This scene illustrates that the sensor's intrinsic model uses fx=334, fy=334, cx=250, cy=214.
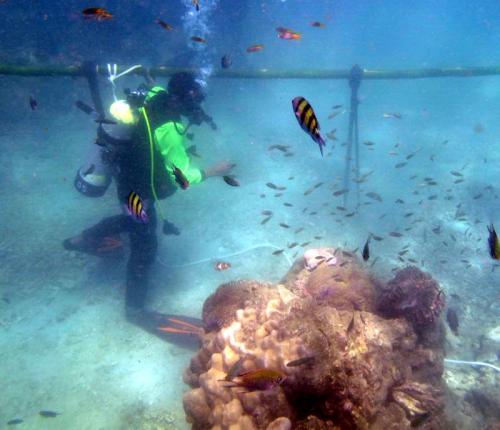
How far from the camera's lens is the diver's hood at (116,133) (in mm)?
5414

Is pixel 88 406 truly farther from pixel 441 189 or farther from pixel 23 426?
pixel 441 189

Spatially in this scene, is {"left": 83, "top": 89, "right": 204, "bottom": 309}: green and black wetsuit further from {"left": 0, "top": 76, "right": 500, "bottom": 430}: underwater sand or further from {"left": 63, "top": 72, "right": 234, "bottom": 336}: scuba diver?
{"left": 0, "top": 76, "right": 500, "bottom": 430}: underwater sand

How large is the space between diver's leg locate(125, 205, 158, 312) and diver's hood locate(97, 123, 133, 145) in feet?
6.05

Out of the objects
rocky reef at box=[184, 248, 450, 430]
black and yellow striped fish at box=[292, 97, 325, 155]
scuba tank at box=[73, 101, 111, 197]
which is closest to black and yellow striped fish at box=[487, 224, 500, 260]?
rocky reef at box=[184, 248, 450, 430]

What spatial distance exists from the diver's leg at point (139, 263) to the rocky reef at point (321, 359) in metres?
2.82

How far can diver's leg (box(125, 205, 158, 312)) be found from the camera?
23.0ft

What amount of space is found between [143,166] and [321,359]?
4.40 metres

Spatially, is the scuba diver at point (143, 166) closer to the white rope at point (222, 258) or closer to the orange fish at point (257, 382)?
the white rope at point (222, 258)

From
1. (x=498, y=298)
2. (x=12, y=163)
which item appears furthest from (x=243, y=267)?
(x=12, y=163)

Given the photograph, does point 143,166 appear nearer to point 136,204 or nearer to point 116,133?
point 116,133

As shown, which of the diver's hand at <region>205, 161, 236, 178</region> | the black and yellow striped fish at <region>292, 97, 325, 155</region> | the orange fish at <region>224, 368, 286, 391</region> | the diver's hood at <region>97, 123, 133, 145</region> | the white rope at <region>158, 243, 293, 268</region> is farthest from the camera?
the white rope at <region>158, 243, 293, 268</region>

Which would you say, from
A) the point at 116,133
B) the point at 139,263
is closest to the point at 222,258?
the point at 139,263

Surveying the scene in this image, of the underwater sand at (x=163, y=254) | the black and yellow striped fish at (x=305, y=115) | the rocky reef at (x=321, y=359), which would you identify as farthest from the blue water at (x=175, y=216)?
the black and yellow striped fish at (x=305, y=115)

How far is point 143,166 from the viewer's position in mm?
5949
